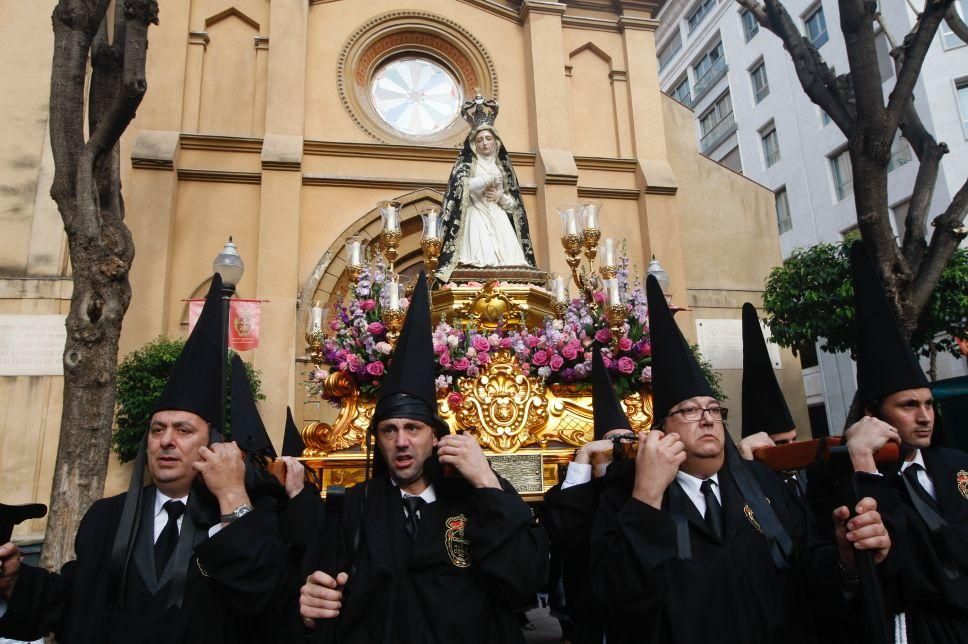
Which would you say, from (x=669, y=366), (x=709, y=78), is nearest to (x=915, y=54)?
(x=669, y=366)

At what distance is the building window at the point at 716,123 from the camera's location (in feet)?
89.4

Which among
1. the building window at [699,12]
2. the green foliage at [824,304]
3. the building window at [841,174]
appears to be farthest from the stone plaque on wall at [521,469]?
the building window at [699,12]

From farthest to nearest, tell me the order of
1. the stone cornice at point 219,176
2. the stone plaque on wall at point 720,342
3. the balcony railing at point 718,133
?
the balcony railing at point 718,133, the stone plaque on wall at point 720,342, the stone cornice at point 219,176

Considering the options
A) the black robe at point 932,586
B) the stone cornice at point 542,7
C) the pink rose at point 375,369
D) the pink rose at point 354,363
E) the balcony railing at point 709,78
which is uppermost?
the balcony railing at point 709,78

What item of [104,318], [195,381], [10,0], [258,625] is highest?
[10,0]

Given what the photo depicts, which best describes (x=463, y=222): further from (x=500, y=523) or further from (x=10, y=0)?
(x=10, y=0)

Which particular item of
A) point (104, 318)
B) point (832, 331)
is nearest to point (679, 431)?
point (104, 318)

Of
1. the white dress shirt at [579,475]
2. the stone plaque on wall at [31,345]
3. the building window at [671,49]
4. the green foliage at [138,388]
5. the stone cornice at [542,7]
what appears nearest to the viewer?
the white dress shirt at [579,475]

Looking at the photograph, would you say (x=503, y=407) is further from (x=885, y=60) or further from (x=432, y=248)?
(x=885, y=60)

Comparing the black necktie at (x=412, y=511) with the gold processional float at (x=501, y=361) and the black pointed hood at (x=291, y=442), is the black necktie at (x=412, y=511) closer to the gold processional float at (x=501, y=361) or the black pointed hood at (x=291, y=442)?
the gold processional float at (x=501, y=361)

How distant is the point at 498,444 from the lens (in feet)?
16.3

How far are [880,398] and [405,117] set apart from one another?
13.8 metres

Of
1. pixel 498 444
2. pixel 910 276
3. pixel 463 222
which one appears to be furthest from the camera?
pixel 463 222

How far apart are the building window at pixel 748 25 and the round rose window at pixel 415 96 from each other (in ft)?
52.8
